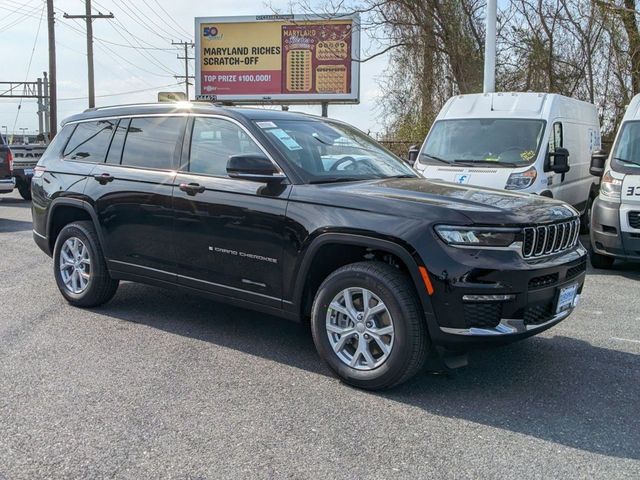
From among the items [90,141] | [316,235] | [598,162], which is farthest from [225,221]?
[598,162]

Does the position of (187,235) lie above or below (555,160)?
below

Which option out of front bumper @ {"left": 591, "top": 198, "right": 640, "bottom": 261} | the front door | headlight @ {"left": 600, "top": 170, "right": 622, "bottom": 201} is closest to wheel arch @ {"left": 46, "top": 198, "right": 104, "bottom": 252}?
the front door

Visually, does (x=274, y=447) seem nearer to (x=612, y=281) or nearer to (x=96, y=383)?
(x=96, y=383)

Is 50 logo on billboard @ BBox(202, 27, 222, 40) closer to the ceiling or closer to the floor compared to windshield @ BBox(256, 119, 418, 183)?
closer to the ceiling

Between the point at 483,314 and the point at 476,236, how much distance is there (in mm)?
457

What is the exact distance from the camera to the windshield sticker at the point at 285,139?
4790 mm

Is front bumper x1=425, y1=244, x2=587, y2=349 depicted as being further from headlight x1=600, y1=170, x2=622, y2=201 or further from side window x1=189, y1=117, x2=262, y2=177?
headlight x1=600, y1=170, x2=622, y2=201

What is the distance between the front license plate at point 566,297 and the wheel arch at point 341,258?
0.92 meters

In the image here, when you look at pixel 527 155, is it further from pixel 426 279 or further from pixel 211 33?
pixel 211 33

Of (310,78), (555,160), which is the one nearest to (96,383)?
(555,160)

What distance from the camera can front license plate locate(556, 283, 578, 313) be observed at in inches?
164

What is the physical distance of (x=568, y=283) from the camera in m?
4.26

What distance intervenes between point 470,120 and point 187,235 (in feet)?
20.2

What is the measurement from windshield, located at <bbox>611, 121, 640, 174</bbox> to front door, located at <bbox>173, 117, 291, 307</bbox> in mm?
5310
